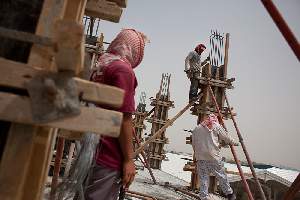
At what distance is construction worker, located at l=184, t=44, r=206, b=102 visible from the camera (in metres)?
9.62

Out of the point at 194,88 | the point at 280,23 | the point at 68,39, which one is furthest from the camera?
the point at 194,88

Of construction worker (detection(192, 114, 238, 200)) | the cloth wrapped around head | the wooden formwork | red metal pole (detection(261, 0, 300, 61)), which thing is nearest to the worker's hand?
the cloth wrapped around head

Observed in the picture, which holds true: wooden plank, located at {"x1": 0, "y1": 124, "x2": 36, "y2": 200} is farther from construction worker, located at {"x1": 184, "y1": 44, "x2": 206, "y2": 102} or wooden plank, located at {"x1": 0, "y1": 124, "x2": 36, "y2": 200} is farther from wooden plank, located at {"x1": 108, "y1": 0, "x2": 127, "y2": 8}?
construction worker, located at {"x1": 184, "y1": 44, "x2": 206, "y2": 102}

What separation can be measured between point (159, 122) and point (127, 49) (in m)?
17.2

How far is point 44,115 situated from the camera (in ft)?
3.84

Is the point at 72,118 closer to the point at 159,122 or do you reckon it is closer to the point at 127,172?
the point at 127,172

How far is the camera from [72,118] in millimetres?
1253

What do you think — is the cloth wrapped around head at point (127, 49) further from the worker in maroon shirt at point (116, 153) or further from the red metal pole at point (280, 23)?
the red metal pole at point (280, 23)

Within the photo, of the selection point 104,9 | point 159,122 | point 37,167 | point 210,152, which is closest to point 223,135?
point 210,152

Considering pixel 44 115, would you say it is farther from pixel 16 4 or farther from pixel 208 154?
pixel 208 154

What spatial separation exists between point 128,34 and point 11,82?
1692mm

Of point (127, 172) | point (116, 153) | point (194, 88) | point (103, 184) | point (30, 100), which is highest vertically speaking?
point (194, 88)

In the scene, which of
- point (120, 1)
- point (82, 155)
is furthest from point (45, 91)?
point (120, 1)

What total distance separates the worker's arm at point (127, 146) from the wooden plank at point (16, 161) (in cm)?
112
